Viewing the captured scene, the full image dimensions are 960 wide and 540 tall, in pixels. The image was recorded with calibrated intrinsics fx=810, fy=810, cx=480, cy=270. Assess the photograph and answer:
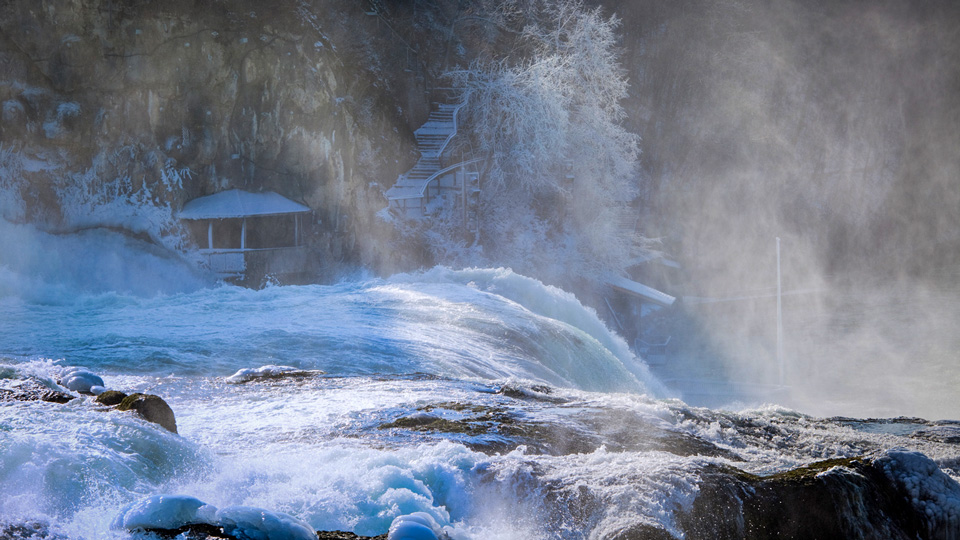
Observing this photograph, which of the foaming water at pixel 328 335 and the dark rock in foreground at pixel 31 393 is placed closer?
the dark rock in foreground at pixel 31 393

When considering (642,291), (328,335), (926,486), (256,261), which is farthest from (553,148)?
(926,486)

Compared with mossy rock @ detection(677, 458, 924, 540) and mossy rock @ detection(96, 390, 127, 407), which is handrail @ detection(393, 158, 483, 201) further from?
mossy rock @ detection(677, 458, 924, 540)

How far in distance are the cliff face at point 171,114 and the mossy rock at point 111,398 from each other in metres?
13.3

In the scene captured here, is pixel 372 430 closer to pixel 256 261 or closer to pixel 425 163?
pixel 256 261

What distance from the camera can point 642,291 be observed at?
22109mm

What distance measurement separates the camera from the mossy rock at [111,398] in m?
5.50

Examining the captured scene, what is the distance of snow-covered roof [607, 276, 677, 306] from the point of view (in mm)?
21875

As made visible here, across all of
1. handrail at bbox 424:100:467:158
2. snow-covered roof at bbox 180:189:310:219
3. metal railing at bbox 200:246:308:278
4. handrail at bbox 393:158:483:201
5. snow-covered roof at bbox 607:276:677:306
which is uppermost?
handrail at bbox 424:100:467:158

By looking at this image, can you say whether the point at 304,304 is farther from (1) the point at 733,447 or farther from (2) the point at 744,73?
(2) the point at 744,73

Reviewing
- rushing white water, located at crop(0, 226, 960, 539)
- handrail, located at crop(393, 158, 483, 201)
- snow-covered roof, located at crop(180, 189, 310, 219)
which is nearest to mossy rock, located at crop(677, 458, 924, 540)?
rushing white water, located at crop(0, 226, 960, 539)

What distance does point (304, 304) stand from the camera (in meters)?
14.3

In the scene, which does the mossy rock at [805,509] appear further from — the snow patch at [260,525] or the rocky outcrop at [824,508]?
the snow patch at [260,525]

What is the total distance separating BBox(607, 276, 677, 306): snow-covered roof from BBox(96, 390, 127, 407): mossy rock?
1779 cm

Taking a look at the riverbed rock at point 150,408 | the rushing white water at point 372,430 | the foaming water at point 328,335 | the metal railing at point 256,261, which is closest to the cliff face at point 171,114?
the metal railing at point 256,261
